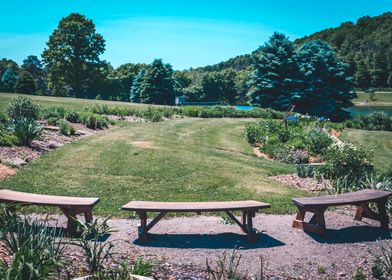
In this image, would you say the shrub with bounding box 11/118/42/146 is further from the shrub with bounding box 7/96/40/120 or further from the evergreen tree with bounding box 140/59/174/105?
the evergreen tree with bounding box 140/59/174/105

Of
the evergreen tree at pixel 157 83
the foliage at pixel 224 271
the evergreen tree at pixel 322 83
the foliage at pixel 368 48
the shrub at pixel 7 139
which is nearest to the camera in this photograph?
the foliage at pixel 224 271

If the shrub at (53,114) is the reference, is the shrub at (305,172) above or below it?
below

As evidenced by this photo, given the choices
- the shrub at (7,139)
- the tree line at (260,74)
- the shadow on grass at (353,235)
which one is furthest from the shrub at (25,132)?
the tree line at (260,74)

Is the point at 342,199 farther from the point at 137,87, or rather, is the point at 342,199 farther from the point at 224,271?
the point at 137,87

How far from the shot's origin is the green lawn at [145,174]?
870 centimetres

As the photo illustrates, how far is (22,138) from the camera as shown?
41.0ft

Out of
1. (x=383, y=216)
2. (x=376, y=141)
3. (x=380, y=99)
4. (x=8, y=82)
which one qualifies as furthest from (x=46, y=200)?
(x=380, y=99)

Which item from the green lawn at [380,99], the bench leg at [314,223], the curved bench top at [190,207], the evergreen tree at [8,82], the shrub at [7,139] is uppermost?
the evergreen tree at [8,82]

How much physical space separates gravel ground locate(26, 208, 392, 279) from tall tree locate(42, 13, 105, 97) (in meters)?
43.6

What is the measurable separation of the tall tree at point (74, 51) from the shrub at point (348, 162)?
139 feet

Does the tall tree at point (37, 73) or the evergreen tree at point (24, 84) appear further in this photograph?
the tall tree at point (37, 73)

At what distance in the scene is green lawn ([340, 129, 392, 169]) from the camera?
61.8 feet

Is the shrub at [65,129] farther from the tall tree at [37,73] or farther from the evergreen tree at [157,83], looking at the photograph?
the tall tree at [37,73]

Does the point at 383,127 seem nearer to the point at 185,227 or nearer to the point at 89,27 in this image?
the point at 185,227
